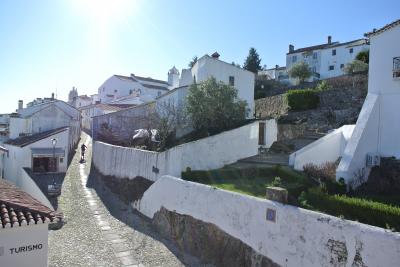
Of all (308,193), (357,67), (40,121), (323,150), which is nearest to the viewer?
(308,193)

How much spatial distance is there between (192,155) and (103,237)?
6712mm

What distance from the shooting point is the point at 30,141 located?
32.6 metres

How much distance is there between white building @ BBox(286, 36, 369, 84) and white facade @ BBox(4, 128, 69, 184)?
119 feet

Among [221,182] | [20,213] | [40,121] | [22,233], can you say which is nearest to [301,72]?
[40,121]

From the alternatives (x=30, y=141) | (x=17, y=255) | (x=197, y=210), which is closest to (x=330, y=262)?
(x=197, y=210)

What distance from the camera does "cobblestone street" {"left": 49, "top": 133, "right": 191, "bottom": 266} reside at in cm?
1562

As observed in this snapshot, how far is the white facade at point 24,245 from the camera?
11234mm

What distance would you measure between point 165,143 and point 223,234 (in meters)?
12.8

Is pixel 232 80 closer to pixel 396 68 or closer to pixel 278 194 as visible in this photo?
pixel 396 68

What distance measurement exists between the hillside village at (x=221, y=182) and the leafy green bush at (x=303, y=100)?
10 cm

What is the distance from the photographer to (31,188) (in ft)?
90.1

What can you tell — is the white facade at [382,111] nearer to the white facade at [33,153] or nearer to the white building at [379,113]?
the white building at [379,113]

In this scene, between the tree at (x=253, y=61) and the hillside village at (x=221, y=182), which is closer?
the hillside village at (x=221, y=182)

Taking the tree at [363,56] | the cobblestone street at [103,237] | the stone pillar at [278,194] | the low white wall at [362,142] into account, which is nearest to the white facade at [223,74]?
the cobblestone street at [103,237]
